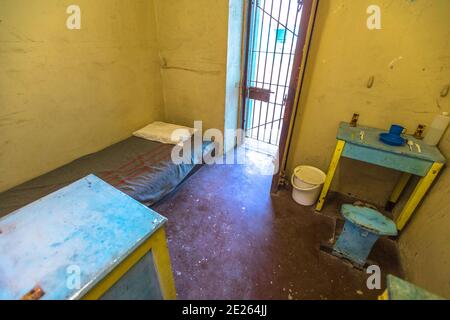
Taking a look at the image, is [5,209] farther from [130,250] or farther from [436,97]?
[436,97]

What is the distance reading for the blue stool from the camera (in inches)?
55.0

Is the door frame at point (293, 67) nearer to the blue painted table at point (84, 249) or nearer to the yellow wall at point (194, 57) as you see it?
the yellow wall at point (194, 57)

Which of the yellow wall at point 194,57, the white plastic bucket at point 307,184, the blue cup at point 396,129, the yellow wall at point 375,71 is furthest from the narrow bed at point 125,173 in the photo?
the blue cup at point 396,129

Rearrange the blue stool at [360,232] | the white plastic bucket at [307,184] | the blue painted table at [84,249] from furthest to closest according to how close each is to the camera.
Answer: the white plastic bucket at [307,184]
the blue stool at [360,232]
the blue painted table at [84,249]

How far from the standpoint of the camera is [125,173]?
6.32 ft

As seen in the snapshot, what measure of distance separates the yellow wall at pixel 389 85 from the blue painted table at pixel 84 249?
156 centimetres

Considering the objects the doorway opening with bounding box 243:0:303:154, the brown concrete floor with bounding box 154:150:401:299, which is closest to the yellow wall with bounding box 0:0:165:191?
the brown concrete floor with bounding box 154:150:401:299

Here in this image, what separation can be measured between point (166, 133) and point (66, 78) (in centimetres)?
104

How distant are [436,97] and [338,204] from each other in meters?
1.17

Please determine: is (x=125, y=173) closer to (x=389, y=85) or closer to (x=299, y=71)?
(x=299, y=71)

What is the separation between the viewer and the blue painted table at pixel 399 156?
4.78 ft

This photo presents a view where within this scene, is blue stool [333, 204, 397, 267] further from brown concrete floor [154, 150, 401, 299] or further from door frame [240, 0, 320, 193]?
door frame [240, 0, 320, 193]

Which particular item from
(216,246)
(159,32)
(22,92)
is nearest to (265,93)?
(159,32)

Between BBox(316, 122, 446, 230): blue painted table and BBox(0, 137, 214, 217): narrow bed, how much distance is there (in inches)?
60.7
